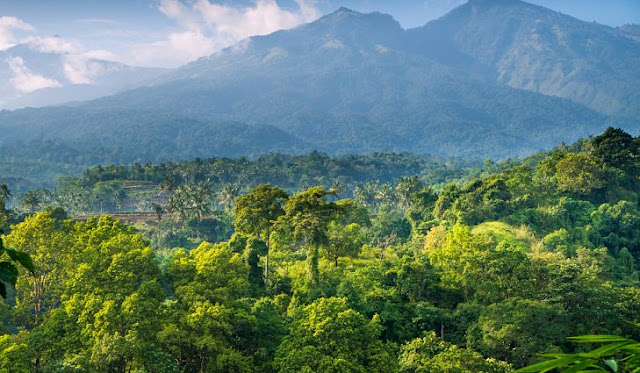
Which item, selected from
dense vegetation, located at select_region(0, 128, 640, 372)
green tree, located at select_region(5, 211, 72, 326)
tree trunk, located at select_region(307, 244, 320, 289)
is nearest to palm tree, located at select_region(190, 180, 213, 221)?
dense vegetation, located at select_region(0, 128, 640, 372)

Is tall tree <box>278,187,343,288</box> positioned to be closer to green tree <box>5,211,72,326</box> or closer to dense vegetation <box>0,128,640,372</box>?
dense vegetation <box>0,128,640,372</box>

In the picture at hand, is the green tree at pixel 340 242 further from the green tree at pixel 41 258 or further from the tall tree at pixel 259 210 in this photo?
the green tree at pixel 41 258

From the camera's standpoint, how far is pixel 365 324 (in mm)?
22578

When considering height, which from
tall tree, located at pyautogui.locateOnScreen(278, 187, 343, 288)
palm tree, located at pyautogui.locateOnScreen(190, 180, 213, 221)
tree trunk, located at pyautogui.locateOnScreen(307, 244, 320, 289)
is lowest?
palm tree, located at pyautogui.locateOnScreen(190, 180, 213, 221)

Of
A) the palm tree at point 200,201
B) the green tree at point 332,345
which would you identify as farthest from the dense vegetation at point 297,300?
the palm tree at point 200,201

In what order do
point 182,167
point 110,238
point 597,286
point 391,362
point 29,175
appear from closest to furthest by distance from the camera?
point 391,362 → point 110,238 → point 597,286 → point 182,167 → point 29,175

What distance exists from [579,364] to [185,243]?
61448 millimetres

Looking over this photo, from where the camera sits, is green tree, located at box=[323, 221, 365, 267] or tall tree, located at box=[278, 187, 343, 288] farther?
green tree, located at box=[323, 221, 365, 267]

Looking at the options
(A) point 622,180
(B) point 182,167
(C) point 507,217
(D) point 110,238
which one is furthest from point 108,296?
(B) point 182,167

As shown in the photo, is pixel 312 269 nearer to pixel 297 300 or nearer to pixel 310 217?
pixel 297 300

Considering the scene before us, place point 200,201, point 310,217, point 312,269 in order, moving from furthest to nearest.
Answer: point 200,201, point 310,217, point 312,269

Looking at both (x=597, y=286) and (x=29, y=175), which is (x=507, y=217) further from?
(x=29, y=175)

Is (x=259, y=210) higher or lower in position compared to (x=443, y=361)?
higher

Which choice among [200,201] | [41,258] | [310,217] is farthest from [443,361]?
[200,201]
